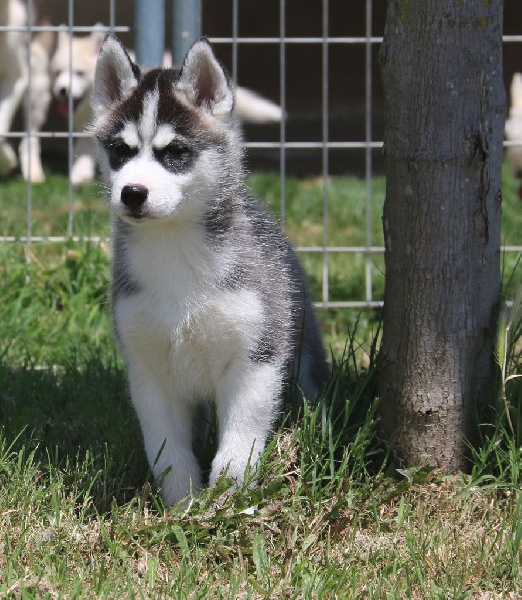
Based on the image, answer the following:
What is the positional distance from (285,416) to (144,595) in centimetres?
94

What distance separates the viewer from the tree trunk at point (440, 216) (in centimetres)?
328

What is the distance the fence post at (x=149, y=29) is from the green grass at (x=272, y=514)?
1831 millimetres

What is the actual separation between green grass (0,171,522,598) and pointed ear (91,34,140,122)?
35cm

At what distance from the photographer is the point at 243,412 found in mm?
3398

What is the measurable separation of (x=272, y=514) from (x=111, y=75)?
1611 mm

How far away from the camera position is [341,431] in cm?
349

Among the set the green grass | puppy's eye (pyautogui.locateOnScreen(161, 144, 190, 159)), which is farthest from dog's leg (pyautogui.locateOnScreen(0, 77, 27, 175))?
puppy's eye (pyautogui.locateOnScreen(161, 144, 190, 159))

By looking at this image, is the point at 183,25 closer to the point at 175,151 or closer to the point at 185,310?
the point at 175,151

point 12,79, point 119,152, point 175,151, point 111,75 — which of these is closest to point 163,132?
point 175,151

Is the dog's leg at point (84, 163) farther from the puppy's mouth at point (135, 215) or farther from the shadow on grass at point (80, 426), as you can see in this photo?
the puppy's mouth at point (135, 215)

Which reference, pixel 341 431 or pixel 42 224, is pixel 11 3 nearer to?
pixel 42 224

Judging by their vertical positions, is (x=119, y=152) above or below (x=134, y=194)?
above

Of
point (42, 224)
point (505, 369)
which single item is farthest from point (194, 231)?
point (42, 224)

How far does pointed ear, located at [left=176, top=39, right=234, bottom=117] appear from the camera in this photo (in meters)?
3.37
